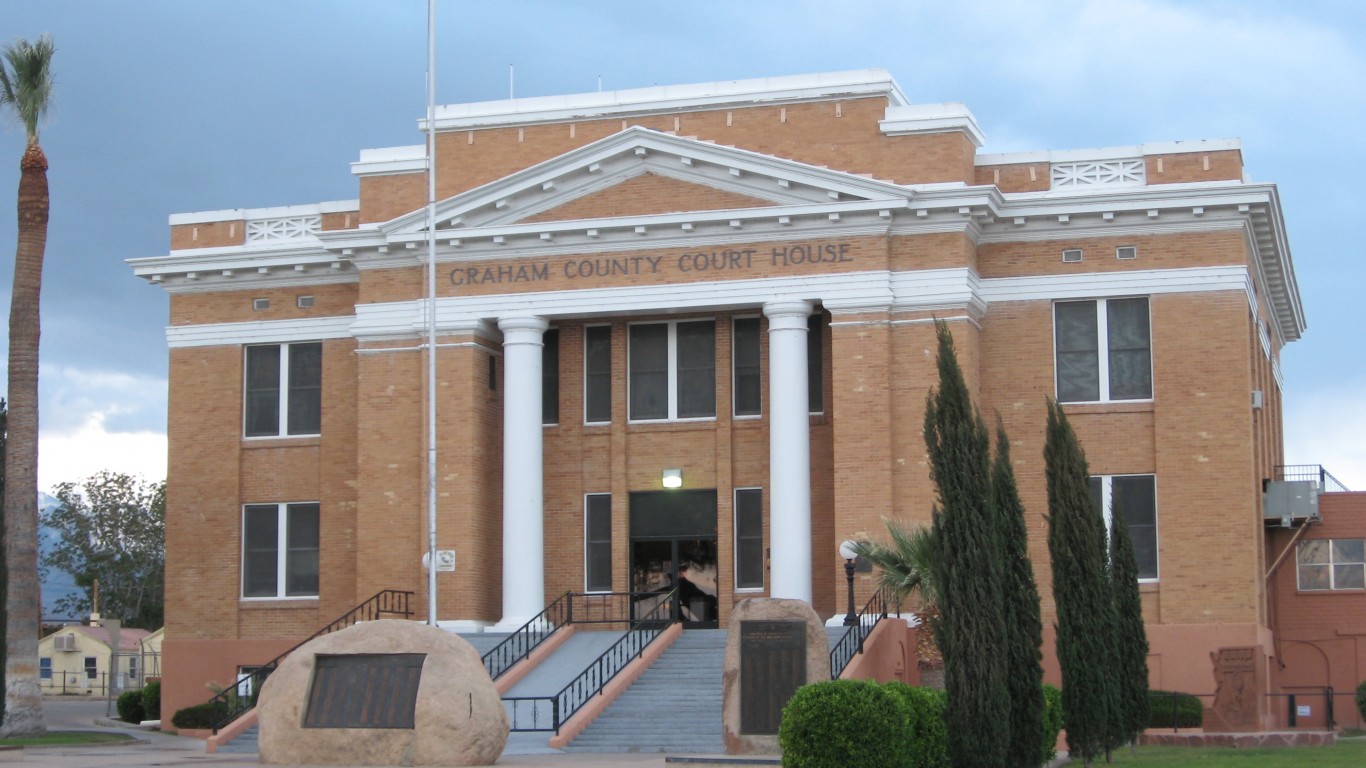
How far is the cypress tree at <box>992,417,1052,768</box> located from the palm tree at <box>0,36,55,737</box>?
18198 mm

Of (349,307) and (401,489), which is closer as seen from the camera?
(401,489)

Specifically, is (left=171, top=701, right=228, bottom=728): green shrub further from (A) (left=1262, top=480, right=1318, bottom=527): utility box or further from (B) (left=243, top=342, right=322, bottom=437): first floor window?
(A) (left=1262, top=480, right=1318, bottom=527): utility box

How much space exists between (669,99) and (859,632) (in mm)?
11918

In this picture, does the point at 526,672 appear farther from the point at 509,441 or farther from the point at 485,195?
the point at 485,195

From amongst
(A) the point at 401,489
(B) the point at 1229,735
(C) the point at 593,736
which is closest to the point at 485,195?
(A) the point at 401,489

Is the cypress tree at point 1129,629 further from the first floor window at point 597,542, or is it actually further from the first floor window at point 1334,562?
the first floor window at point 597,542

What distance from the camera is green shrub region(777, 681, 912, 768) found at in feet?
71.6

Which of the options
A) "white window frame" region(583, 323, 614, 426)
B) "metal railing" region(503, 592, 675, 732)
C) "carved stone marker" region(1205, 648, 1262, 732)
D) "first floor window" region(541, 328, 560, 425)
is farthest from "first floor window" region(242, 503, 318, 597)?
"carved stone marker" region(1205, 648, 1262, 732)

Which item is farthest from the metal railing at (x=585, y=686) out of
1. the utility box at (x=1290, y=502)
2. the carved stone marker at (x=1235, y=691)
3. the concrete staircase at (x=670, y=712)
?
the utility box at (x=1290, y=502)

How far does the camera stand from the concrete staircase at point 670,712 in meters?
29.0

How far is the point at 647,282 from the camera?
3606 cm

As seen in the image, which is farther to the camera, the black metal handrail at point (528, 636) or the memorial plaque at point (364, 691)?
the black metal handrail at point (528, 636)

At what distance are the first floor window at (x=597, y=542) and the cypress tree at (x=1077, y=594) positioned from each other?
14080mm

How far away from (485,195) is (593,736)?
11.8m
